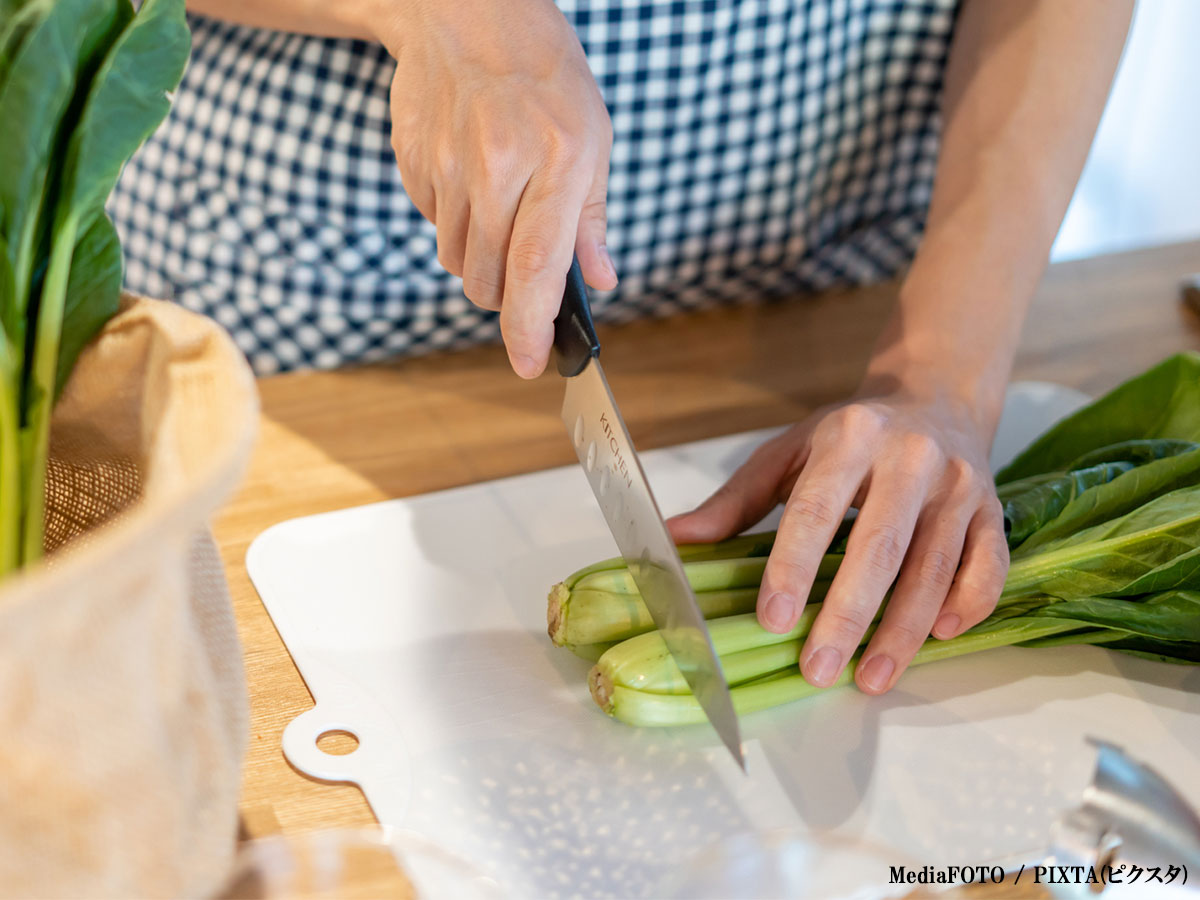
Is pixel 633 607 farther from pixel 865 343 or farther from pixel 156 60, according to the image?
pixel 865 343

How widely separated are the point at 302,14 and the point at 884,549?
761 millimetres

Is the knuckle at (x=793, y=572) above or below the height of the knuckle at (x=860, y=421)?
below

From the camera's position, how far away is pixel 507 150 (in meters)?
0.83

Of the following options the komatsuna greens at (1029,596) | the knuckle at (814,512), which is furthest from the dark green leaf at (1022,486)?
the knuckle at (814,512)

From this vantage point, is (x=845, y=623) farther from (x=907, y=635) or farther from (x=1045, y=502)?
(x=1045, y=502)

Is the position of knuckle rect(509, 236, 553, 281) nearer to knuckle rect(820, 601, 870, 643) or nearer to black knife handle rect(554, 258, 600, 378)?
black knife handle rect(554, 258, 600, 378)

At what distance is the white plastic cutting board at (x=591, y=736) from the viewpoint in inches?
29.7

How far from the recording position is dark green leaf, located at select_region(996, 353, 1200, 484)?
1.02 m

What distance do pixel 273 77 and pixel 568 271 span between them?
595mm

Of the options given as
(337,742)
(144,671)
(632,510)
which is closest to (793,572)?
(632,510)

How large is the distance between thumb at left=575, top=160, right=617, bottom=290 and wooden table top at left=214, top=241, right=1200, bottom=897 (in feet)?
0.97

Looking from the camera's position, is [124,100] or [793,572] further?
[793,572]

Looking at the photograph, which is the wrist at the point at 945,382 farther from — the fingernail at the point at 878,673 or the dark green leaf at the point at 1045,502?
the fingernail at the point at 878,673

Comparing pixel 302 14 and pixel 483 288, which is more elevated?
pixel 302 14
